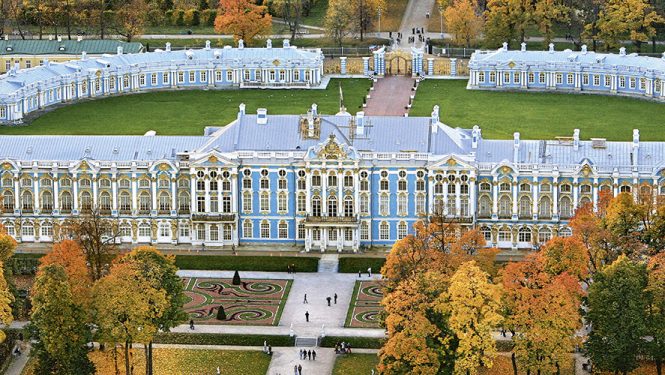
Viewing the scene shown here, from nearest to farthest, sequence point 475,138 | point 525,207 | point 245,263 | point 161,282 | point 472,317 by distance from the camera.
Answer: point 472,317 < point 161,282 < point 245,263 < point 525,207 < point 475,138

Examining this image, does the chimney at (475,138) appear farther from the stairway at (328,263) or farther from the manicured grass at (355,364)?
the manicured grass at (355,364)

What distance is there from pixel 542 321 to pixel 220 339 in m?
26.1

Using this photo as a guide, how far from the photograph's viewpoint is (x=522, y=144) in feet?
535

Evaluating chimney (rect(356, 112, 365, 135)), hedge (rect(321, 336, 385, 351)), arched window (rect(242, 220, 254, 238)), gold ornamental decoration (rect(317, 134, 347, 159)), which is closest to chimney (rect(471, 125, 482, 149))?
chimney (rect(356, 112, 365, 135))

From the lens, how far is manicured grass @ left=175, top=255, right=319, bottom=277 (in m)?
156

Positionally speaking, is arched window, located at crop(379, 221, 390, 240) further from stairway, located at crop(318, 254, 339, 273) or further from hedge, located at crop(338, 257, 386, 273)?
stairway, located at crop(318, 254, 339, 273)

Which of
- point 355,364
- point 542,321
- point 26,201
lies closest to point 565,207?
point 355,364

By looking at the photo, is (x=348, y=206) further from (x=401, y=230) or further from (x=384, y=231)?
(x=401, y=230)

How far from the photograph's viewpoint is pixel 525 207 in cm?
16050

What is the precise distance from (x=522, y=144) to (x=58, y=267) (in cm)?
4988

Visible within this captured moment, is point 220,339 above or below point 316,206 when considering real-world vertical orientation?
below

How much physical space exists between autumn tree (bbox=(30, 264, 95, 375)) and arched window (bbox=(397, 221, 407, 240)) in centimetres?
4109

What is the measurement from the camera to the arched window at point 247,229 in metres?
163

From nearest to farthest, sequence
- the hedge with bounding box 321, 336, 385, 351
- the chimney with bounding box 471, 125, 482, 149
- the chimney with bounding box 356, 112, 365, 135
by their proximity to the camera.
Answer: the hedge with bounding box 321, 336, 385, 351 < the chimney with bounding box 471, 125, 482, 149 < the chimney with bounding box 356, 112, 365, 135
